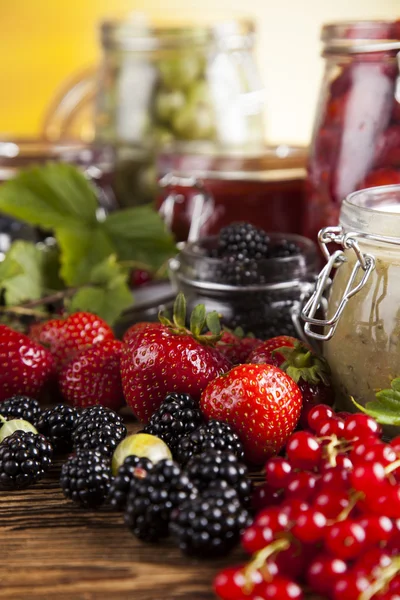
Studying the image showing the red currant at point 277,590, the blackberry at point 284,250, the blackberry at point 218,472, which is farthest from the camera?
the blackberry at point 284,250

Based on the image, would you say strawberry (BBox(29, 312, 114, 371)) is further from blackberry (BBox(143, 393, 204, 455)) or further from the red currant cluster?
the red currant cluster

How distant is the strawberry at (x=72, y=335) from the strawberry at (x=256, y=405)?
0.25m

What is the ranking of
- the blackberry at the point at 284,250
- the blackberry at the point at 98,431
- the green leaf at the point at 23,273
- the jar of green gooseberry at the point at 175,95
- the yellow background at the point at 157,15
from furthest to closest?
the yellow background at the point at 157,15, the jar of green gooseberry at the point at 175,95, the green leaf at the point at 23,273, the blackberry at the point at 284,250, the blackberry at the point at 98,431

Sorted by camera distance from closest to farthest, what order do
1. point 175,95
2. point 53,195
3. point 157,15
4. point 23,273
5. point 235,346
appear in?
point 235,346, point 23,273, point 53,195, point 175,95, point 157,15

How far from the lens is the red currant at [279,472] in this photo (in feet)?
2.27

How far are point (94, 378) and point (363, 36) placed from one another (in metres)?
0.55

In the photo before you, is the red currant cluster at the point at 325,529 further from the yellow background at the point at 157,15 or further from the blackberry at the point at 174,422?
the yellow background at the point at 157,15

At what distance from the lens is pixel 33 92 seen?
3.48 metres

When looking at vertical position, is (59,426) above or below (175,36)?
below

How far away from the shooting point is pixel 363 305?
32.9 inches

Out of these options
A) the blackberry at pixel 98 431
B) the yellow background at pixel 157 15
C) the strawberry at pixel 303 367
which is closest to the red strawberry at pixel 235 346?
the strawberry at pixel 303 367

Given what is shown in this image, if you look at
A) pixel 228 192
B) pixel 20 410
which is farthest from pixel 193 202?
pixel 20 410

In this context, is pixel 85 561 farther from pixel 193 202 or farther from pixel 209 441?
pixel 193 202

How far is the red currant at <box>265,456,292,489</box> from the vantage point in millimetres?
693
